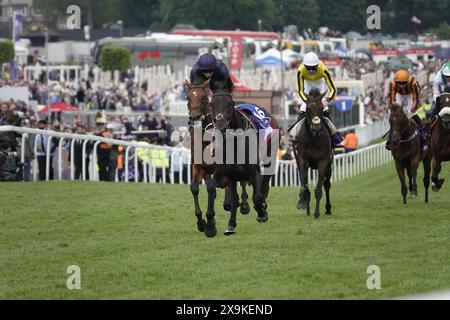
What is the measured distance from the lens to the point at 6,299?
10859 mm

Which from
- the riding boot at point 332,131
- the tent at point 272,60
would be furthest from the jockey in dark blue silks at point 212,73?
the tent at point 272,60

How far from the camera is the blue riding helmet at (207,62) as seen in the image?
1400 centimetres

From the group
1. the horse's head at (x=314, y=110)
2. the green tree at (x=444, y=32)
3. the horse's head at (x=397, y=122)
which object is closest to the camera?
the horse's head at (x=314, y=110)

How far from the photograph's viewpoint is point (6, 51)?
46.0 meters

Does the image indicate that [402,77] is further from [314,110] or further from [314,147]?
[314,110]

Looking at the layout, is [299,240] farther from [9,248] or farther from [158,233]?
[9,248]

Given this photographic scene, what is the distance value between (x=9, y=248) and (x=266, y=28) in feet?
190

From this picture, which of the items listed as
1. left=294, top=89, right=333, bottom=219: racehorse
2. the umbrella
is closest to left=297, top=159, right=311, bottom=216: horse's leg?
left=294, top=89, right=333, bottom=219: racehorse

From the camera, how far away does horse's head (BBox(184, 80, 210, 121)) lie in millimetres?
14023

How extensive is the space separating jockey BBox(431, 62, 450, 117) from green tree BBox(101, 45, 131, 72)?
33.7m

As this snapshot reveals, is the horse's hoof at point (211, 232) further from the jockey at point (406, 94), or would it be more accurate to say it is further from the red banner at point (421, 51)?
the red banner at point (421, 51)

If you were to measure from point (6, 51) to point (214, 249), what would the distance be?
3380 cm

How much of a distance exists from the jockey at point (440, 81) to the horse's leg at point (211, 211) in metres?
5.61

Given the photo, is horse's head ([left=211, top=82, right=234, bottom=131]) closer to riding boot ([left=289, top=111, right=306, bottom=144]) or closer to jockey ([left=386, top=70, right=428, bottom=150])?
riding boot ([left=289, top=111, right=306, bottom=144])
